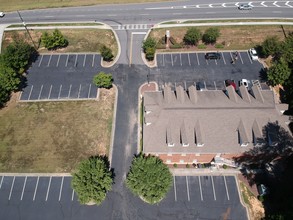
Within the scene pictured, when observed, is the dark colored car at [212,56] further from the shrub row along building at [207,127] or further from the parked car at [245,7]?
the parked car at [245,7]

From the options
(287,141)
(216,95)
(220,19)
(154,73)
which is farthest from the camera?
(220,19)

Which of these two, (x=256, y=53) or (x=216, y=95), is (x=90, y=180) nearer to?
(x=216, y=95)

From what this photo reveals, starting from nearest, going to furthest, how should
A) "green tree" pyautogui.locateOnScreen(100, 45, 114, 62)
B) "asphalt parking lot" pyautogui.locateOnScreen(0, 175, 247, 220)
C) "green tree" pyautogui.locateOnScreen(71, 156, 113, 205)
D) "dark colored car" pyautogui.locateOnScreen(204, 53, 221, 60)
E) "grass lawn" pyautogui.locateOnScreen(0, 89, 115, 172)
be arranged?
"green tree" pyautogui.locateOnScreen(71, 156, 113, 205), "asphalt parking lot" pyautogui.locateOnScreen(0, 175, 247, 220), "grass lawn" pyautogui.locateOnScreen(0, 89, 115, 172), "green tree" pyautogui.locateOnScreen(100, 45, 114, 62), "dark colored car" pyautogui.locateOnScreen(204, 53, 221, 60)

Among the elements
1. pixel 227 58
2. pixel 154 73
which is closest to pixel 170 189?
pixel 154 73

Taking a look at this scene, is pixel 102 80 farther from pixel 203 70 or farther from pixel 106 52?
pixel 203 70

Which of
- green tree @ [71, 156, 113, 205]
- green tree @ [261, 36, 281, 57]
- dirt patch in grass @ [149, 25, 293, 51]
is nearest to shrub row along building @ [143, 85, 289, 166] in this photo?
green tree @ [71, 156, 113, 205]

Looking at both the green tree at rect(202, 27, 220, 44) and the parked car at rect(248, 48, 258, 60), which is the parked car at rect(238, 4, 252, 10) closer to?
the green tree at rect(202, 27, 220, 44)
